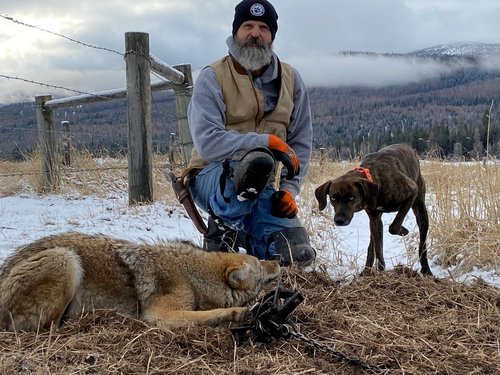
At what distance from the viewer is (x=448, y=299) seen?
3.85m

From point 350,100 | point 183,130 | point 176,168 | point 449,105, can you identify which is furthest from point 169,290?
point 350,100

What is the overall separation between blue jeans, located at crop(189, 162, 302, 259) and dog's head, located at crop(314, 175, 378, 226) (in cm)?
91

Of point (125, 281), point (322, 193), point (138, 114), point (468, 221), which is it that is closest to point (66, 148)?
point (138, 114)

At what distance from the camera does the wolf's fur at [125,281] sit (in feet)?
10.0

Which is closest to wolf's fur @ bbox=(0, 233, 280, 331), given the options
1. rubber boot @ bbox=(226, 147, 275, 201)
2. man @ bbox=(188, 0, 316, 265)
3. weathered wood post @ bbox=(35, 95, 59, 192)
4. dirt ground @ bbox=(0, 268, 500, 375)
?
dirt ground @ bbox=(0, 268, 500, 375)

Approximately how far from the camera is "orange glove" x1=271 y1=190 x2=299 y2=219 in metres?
4.88

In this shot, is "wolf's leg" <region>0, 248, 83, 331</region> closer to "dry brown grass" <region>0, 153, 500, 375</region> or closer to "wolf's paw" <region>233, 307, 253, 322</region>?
"dry brown grass" <region>0, 153, 500, 375</region>

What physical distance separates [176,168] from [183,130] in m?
1.98

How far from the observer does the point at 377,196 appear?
576 centimetres

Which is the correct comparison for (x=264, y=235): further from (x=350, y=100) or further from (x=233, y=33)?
(x=350, y=100)

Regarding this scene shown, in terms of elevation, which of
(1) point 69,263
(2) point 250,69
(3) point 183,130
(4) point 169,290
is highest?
(2) point 250,69

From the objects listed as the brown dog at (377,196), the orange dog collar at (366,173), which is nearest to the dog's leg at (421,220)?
the brown dog at (377,196)

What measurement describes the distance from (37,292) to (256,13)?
3237mm

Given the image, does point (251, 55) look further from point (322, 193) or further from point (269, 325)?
point (269, 325)
